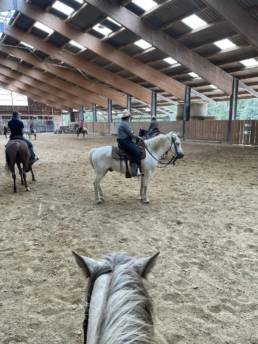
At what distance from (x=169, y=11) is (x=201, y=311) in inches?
397

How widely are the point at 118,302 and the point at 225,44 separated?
13059 mm

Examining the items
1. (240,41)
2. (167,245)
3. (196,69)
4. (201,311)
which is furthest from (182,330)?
(196,69)

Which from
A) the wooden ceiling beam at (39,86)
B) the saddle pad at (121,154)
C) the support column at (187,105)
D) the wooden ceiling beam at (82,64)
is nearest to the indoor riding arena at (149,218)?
the saddle pad at (121,154)

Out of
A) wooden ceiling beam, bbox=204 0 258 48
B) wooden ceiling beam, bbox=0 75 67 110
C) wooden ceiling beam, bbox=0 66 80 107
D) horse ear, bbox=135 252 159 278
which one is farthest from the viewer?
wooden ceiling beam, bbox=0 75 67 110

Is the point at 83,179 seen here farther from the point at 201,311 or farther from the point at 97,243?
the point at 201,311

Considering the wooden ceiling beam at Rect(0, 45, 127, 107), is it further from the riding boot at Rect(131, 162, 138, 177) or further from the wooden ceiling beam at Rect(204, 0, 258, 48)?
the riding boot at Rect(131, 162, 138, 177)

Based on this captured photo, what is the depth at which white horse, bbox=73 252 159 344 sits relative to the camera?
Answer: 2.36 ft

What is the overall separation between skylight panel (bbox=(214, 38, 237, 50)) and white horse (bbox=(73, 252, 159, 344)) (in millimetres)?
12408

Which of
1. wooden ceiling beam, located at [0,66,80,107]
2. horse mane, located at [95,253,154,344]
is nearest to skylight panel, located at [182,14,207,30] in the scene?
horse mane, located at [95,253,154,344]

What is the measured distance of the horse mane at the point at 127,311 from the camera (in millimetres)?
706

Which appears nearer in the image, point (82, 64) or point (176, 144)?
point (176, 144)

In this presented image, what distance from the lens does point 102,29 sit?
1281 cm

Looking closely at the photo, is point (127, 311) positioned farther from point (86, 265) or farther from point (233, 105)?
point (233, 105)

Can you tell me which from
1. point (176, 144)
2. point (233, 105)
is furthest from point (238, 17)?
point (233, 105)
